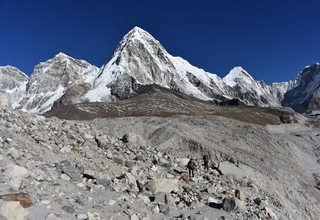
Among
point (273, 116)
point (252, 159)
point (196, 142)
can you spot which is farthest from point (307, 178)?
point (273, 116)

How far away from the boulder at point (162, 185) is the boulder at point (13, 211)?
272 inches

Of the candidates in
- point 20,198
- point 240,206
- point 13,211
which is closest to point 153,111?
point 240,206

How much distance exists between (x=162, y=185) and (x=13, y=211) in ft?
25.6

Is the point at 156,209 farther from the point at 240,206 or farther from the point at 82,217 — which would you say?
the point at 240,206

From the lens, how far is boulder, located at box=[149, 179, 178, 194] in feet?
62.3

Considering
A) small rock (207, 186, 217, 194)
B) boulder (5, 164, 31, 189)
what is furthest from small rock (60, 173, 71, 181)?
small rock (207, 186, 217, 194)

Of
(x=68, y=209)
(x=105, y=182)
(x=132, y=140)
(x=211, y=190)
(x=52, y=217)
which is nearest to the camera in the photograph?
(x=52, y=217)

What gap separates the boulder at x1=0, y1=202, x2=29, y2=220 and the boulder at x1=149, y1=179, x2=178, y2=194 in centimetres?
690

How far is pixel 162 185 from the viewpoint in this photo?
19281 millimetres

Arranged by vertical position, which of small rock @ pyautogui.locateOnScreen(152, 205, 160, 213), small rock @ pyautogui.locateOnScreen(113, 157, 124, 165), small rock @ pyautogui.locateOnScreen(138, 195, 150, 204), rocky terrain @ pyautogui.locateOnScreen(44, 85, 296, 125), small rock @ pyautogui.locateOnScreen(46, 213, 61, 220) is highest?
rocky terrain @ pyautogui.locateOnScreen(44, 85, 296, 125)

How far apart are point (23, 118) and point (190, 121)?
42373mm

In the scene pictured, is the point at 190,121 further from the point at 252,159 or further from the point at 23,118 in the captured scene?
the point at 23,118

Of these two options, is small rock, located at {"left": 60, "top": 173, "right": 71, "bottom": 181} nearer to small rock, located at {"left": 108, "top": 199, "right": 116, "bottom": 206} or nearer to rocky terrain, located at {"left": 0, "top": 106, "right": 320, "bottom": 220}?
rocky terrain, located at {"left": 0, "top": 106, "right": 320, "bottom": 220}

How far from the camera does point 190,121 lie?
63.0m
